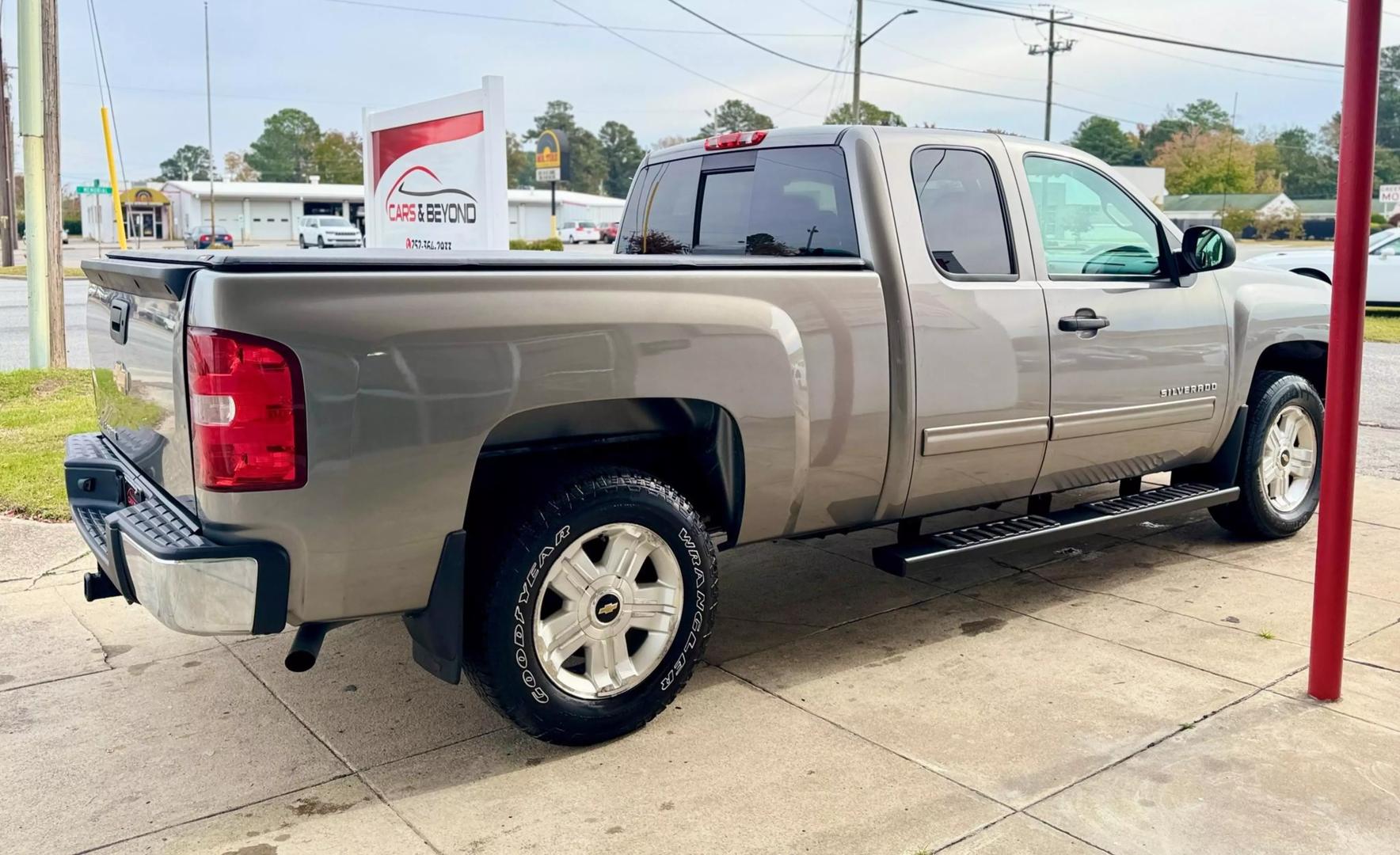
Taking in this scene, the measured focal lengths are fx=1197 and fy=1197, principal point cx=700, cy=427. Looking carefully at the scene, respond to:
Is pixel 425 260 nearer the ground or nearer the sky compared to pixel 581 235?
nearer the ground

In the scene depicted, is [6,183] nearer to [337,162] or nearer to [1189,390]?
[1189,390]

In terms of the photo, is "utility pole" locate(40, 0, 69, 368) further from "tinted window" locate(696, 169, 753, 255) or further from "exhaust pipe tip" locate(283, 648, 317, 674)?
"exhaust pipe tip" locate(283, 648, 317, 674)

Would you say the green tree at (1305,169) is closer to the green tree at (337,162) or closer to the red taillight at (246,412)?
the green tree at (337,162)

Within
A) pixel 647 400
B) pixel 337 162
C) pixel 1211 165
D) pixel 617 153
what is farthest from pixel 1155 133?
pixel 647 400

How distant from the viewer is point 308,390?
10.3ft

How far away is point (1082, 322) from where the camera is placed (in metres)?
4.93

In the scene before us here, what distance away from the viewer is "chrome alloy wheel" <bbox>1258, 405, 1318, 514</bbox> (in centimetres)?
609

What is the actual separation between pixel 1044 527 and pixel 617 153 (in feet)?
462

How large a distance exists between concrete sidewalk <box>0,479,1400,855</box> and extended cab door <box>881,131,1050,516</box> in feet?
2.40

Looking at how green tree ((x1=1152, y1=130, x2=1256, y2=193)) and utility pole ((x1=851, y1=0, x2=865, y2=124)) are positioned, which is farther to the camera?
Answer: green tree ((x1=1152, y1=130, x2=1256, y2=193))

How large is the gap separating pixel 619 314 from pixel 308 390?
0.98 m

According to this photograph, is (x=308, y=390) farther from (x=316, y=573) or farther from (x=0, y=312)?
(x=0, y=312)

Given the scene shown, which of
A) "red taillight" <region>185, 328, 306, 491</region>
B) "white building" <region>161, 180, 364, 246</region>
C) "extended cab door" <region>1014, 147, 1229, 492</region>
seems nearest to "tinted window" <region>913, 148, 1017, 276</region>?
"extended cab door" <region>1014, 147, 1229, 492</region>

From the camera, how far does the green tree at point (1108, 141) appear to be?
11081 cm
